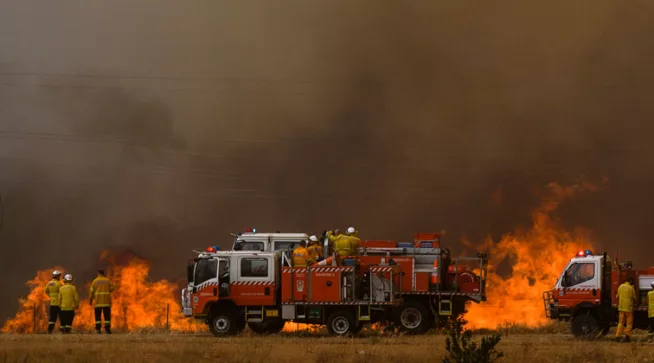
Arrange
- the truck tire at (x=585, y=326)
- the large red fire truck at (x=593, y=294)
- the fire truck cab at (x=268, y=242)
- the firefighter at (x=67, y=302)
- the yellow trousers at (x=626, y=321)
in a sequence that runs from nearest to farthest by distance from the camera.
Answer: the yellow trousers at (x=626, y=321)
the truck tire at (x=585, y=326)
the large red fire truck at (x=593, y=294)
the firefighter at (x=67, y=302)
the fire truck cab at (x=268, y=242)

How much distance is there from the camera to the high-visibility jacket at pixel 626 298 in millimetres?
26188

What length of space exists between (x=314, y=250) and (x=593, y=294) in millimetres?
7101

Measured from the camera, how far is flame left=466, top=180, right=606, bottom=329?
35.2 metres

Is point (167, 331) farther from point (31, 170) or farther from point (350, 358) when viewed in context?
point (31, 170)

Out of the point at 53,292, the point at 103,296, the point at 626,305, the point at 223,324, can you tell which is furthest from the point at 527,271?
the point at 53,292

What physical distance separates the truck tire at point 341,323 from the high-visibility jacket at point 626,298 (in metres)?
6.45

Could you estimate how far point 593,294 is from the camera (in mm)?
27281

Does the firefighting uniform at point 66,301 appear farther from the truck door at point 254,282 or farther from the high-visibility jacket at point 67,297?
the truck door at point 254,282

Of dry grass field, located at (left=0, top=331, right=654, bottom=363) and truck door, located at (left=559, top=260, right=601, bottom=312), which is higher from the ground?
truck door, located at (left=559, top=260, right=601, bottom=312)

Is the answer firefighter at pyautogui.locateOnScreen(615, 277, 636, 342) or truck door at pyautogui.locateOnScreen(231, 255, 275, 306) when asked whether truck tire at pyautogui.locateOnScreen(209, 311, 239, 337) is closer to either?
truck door at pyautogui.locateOnScreen(231, 255, 275, 306)

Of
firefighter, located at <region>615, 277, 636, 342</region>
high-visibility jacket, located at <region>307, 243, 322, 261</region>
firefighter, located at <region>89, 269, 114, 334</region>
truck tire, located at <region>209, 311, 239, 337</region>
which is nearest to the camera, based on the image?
firefighter, located at <region>615, 277, 636, 342</region>

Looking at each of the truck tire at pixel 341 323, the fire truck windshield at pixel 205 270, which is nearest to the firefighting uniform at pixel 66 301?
the fire truck windshield at pixel 205 270

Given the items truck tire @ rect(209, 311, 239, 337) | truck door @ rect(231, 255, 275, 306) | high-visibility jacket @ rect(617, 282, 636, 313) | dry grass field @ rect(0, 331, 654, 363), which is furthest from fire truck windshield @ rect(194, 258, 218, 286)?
high-visibility jacket @ rect(617, 282, 636, 313)

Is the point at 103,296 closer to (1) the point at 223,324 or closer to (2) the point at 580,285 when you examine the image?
(1) the point at 223,324
